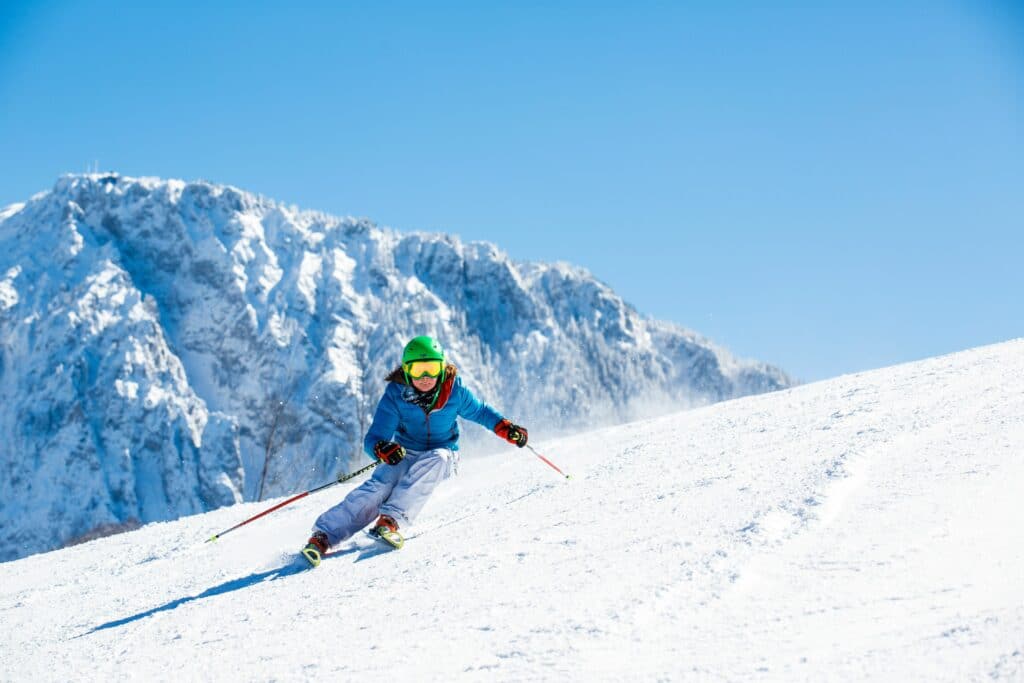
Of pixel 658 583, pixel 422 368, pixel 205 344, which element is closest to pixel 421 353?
pixel 422 368

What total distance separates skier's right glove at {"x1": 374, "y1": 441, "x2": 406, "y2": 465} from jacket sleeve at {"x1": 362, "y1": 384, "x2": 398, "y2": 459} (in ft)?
0.38

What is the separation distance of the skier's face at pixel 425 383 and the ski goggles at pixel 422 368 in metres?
0.03

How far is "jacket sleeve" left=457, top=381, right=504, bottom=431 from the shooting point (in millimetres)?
6250

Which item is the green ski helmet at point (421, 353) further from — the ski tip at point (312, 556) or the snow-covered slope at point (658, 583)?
the ski tip at point (312, 556)

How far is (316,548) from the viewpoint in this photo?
545 centimetres

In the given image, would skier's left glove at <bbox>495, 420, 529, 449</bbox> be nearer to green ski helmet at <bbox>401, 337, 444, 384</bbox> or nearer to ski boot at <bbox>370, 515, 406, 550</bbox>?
green ski helmet at <bbox>401, 337, 444, 384</bbox>

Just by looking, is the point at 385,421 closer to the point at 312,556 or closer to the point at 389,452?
the point at 389,452

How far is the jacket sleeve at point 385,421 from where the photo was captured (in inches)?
237

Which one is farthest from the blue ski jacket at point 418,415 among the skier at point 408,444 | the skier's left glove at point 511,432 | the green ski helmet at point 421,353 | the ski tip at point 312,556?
the ski tip at point 312,556

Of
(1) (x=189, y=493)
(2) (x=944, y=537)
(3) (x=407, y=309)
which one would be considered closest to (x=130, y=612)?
(2) (x=944, y=537)

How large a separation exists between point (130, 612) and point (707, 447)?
4.56 metres

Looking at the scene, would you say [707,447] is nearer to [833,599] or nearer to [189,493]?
[833,599]

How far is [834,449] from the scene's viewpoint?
5.45 meters

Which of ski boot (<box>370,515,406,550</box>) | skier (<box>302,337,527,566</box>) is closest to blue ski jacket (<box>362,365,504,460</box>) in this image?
skier (<box>302,337,527,566</box>)
